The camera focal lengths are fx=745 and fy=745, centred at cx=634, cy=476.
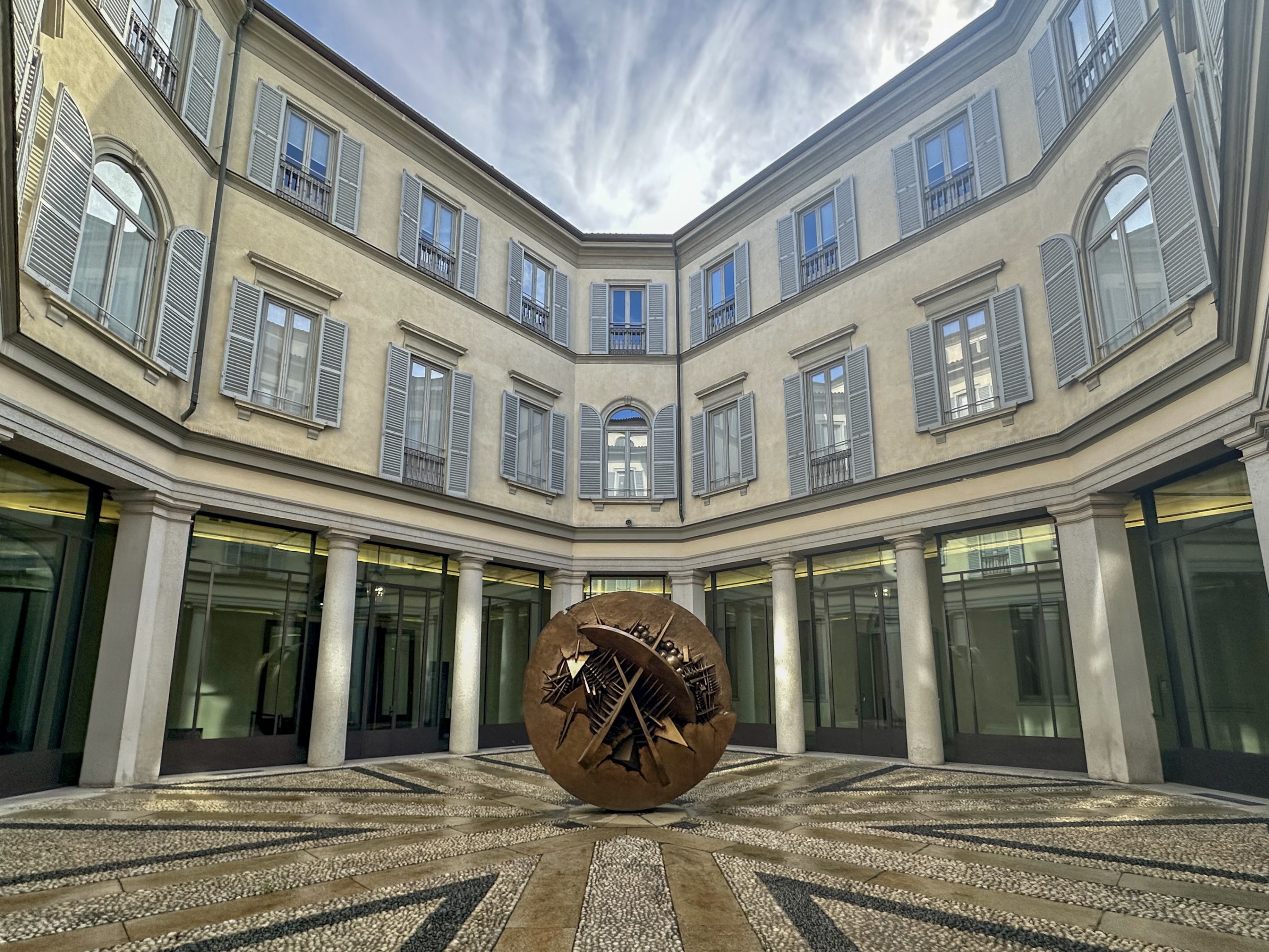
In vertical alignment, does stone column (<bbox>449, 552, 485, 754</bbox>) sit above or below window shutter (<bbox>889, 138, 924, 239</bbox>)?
below

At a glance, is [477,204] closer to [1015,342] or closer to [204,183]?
[204,183]

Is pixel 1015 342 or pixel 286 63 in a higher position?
pixel 286 63

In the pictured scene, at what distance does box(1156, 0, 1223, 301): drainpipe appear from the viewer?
802 cm

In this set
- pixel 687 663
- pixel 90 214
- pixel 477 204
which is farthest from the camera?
pixel 477 204

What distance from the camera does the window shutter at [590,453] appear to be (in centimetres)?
1678

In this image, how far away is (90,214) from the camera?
9.13 m

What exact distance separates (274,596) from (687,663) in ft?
25.3

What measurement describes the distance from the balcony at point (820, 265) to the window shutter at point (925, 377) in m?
2.42

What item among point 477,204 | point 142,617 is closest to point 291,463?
point 142,617

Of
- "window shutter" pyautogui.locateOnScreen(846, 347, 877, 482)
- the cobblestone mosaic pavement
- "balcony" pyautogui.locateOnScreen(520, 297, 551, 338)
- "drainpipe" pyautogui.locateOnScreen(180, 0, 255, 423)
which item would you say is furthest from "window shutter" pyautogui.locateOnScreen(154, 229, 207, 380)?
"window shutter" pyautogui.locateOnScreen(846, 347, 877, 482)

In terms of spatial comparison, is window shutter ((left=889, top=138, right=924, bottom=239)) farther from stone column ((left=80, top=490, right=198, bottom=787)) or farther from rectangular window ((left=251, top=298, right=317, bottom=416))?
stone column ((left=80, top=490, right=198, bottom=787))

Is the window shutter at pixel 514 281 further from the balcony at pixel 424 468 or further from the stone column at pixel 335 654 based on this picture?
the stone column at pixel 335 654

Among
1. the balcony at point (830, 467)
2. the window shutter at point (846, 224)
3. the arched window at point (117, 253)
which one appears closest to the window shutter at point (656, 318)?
the window shutter at point (846, 224)

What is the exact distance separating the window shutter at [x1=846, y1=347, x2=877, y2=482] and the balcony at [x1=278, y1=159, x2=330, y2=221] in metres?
9.83
